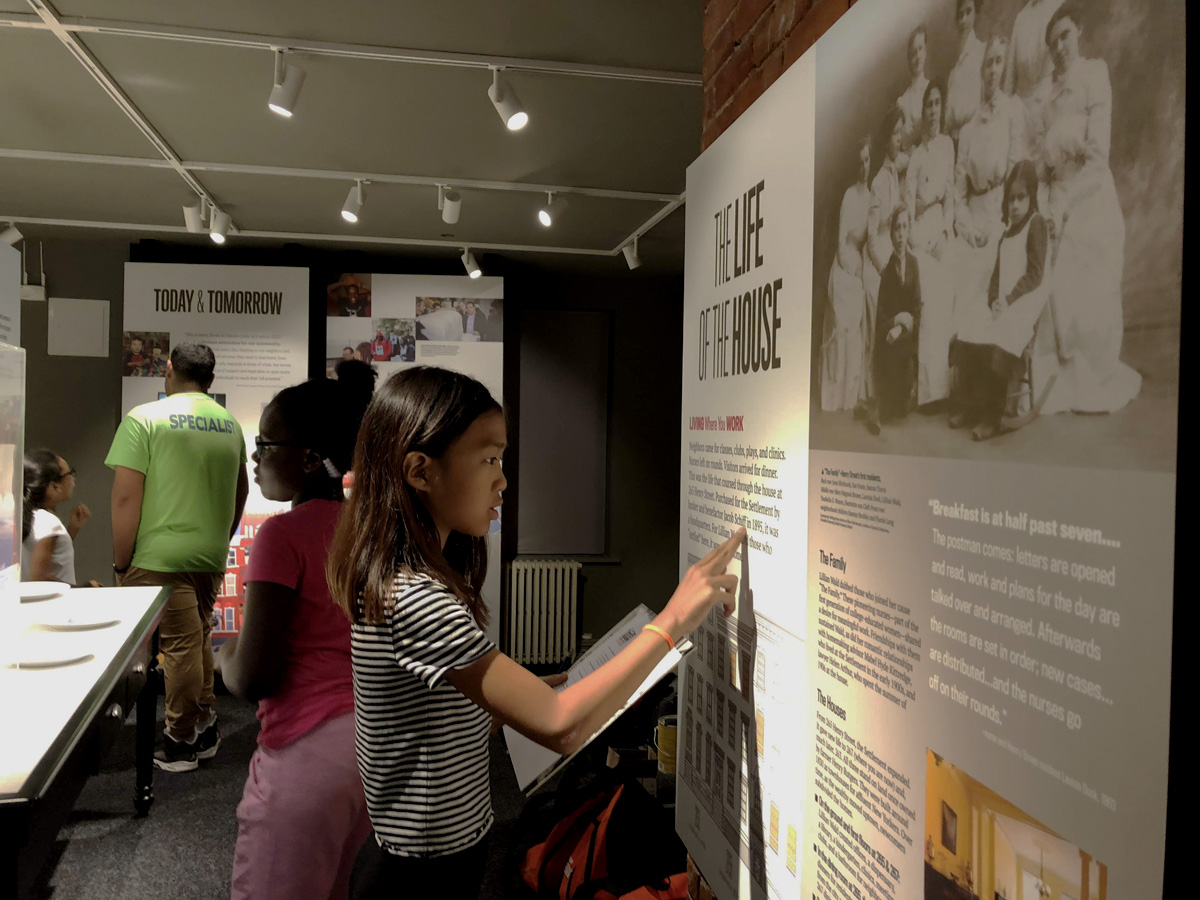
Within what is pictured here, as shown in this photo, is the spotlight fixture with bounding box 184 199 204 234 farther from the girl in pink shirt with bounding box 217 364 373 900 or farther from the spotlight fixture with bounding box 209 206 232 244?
the girl in pink shirt with bounding box 217 364 373 900

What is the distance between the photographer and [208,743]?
3.92m

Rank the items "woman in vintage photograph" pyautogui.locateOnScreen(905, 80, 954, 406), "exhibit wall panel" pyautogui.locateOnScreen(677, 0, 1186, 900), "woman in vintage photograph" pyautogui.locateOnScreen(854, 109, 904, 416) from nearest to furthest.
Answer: "exhibit wall panel" pyautogui.locateOnScreen(677, 0, 1186, 900), "woman in vintage photograph" pyautogui.locateOnScreen(905, 80, 954, 406), "woman in vintage photograph" pyautogui.locateOnScreen(854, 109, 904, 416)

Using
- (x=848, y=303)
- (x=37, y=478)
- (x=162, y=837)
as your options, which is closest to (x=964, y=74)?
(x=848, y=303)

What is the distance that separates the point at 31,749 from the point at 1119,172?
168 cm

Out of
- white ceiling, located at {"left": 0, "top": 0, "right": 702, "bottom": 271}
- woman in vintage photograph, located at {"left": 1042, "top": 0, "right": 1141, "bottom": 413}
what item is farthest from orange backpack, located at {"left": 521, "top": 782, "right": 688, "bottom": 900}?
white ceiling, located at {"left": 0, "top": 0, "right": 702, "bottom": 271}

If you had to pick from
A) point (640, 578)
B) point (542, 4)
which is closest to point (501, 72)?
point (542, 4)

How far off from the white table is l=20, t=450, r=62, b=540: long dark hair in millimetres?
1193

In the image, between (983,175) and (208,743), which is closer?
(983,175)

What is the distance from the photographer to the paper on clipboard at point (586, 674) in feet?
4.27

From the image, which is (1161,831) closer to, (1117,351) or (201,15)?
(1117,351)

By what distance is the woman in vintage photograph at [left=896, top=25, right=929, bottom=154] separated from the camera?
2.95 ft

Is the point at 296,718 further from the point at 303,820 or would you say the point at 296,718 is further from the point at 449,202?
the point at 449,202

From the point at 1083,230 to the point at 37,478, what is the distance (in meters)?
4.10

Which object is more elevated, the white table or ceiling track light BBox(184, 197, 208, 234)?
ceiling track light BBox(184, 197, 208, 234)
